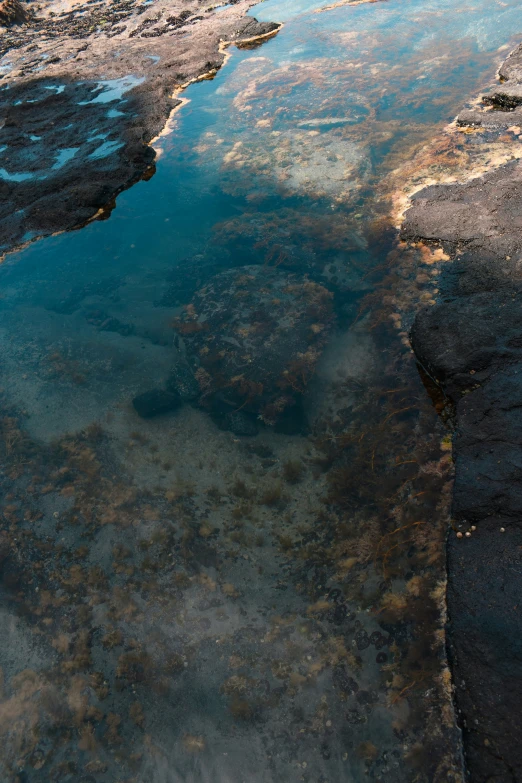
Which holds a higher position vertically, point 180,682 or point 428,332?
point 428,332

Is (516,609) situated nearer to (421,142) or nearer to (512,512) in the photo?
(512,512)

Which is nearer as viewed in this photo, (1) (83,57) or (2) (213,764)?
(2) (213,764)

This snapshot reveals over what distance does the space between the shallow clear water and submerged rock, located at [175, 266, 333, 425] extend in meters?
0.02

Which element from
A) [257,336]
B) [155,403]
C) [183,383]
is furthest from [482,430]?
[155,403]

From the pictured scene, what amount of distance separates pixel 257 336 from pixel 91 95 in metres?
7.19

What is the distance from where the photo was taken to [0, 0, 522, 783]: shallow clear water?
2189mm

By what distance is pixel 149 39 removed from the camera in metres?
10.2

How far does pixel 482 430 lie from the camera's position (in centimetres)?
267

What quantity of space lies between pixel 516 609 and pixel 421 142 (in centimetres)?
549

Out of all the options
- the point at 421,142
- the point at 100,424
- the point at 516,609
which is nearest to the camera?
the point at 516,609

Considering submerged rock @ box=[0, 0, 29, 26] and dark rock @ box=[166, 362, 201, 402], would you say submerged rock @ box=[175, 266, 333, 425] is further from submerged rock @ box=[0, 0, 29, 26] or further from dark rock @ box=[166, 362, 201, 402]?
submerged rock @ box=[0, 0, 29, 26]

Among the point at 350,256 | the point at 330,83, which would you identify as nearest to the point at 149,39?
the point at 330,83

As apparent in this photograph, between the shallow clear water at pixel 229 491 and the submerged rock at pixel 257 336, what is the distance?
2 centimetres

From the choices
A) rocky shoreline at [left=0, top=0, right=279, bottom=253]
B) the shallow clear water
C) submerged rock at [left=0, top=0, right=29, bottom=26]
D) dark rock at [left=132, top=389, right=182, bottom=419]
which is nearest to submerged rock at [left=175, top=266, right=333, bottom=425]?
the shallow clear water
